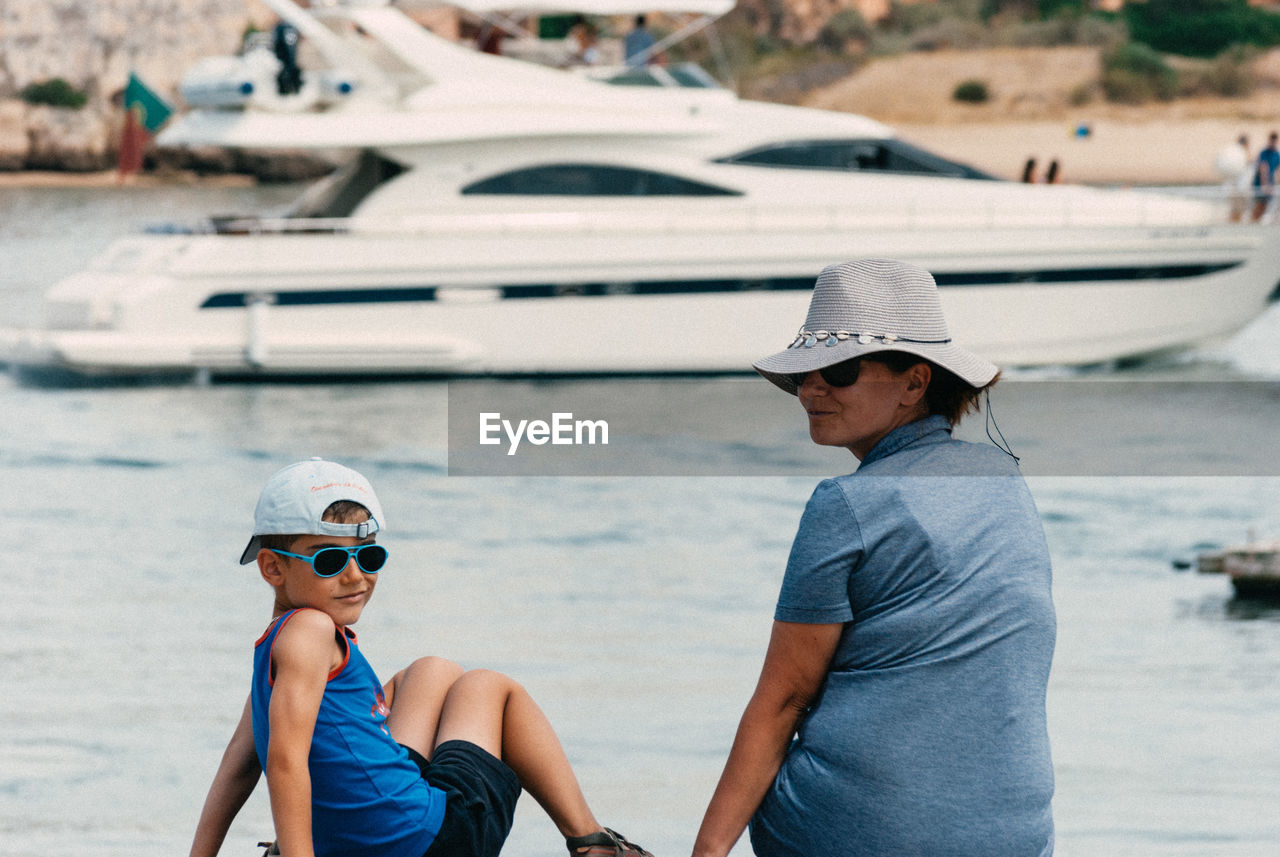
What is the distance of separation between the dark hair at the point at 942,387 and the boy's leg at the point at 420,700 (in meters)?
1.01

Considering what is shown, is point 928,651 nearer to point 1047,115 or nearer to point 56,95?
point 1047,115

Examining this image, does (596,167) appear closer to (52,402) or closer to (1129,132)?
(52,402)

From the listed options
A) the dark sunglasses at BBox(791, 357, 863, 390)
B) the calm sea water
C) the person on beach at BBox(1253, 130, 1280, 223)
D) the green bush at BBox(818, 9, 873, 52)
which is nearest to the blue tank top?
the dark sunglasses at BBox(791, 357, 863, 390)

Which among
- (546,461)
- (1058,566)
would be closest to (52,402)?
(546,461)

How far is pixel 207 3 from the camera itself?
55.4 meters

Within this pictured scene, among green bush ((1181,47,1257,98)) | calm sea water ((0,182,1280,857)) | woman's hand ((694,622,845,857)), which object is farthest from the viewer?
green bush ((1181,47,1257,98))

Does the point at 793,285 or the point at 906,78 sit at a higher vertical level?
the point at 793,285

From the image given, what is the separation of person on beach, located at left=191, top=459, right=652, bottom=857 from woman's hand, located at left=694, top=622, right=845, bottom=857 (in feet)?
1.62

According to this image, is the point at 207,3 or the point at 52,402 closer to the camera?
the point at 52,402

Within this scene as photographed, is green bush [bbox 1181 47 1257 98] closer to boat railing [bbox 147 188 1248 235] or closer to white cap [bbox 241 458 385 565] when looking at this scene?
boat railing [bbox 147 188 1248 235]

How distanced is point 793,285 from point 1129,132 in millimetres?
33422

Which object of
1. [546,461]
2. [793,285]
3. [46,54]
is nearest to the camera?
[546,461]

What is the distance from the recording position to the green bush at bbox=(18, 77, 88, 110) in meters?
49.8

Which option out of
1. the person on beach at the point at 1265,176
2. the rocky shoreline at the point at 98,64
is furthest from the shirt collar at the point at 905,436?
the rocky shoreline at the point at 98,64
